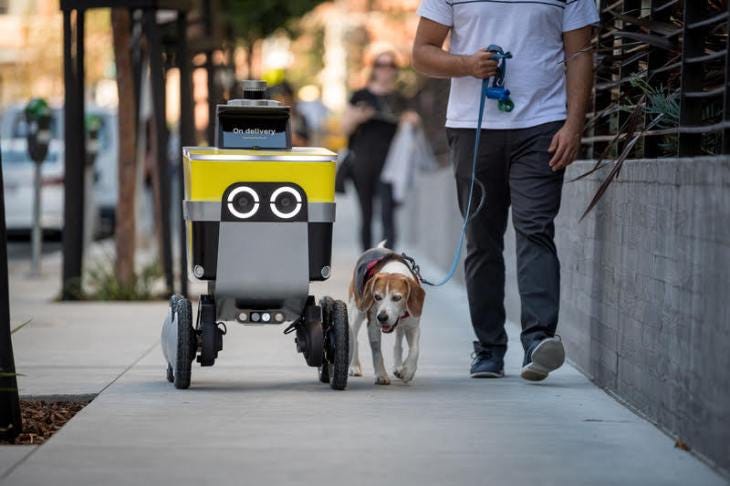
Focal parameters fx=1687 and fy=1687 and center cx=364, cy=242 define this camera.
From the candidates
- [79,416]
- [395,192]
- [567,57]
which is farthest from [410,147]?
[79,416]

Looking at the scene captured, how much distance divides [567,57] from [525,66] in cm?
22

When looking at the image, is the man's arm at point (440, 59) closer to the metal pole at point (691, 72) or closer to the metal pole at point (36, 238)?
the metal pole at point (691, 72)

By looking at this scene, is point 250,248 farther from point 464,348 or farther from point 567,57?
point 464,348

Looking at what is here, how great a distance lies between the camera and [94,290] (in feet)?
43.0

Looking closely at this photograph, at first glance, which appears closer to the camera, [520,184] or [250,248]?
[250,248]

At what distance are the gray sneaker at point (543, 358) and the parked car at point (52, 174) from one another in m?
12.8

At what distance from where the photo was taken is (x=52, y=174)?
70.3ft

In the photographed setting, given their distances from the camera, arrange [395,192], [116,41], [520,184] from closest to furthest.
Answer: [520,184] → [116,41] → [395,192]

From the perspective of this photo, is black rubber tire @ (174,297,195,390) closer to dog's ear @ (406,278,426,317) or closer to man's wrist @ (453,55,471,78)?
dog's ear @ (406,278,426,317)

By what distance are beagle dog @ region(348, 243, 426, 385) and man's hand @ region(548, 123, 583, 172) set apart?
0.83m

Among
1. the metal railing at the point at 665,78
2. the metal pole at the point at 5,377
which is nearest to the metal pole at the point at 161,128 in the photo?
the metal railing at the point at 665,78

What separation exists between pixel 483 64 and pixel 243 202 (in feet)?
4.10

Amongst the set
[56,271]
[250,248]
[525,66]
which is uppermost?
[525,66]

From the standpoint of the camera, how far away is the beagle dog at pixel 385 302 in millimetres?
7367
